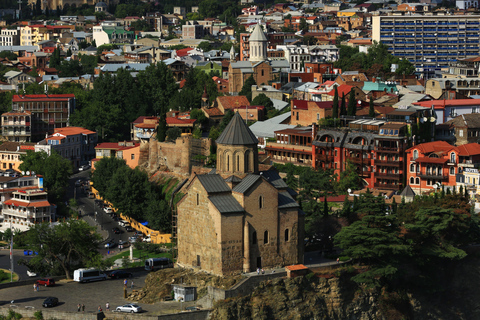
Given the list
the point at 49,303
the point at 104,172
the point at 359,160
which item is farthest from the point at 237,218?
the point at 104,172

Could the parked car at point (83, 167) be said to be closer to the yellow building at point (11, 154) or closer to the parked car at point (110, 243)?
the yellow building at point (11, 154)

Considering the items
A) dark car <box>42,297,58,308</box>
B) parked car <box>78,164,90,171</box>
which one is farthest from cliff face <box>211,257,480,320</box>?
parked car <box>78,164,90,171</box>

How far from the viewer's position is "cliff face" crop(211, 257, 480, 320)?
56906 millimetres

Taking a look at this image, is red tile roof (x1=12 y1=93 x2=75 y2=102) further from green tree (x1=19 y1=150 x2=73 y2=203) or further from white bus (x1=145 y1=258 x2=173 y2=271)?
white bus (x1=145 y1=258 x2=173 y2=271)

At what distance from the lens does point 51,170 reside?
97.9 meters

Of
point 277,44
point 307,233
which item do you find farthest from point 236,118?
point 277,44

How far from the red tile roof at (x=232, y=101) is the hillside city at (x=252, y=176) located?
337 mm

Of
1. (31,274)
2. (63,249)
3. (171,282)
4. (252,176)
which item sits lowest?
(31,274)

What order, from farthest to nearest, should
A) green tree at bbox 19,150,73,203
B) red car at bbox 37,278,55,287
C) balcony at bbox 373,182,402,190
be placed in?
green tree at bbox 19,150,73,203
balcony at bbox 373,182,402,190
red car at bbox 37,278,55,287

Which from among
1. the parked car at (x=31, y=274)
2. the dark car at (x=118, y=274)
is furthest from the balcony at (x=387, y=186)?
the parked car at (x=31, y=274)

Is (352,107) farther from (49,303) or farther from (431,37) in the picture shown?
(431,37)

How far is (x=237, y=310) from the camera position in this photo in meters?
56.0

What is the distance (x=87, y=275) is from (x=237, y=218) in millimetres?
10508

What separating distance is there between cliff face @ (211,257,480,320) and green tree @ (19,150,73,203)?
4156cm
